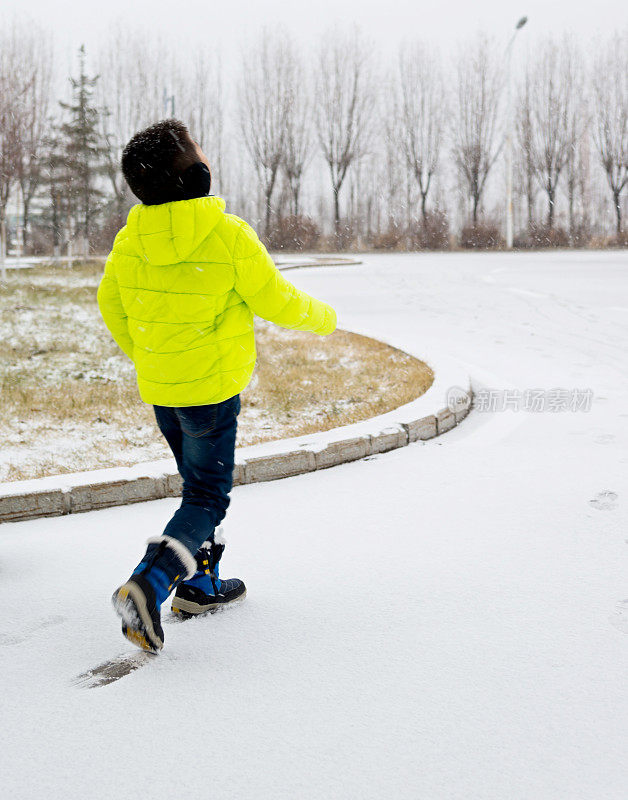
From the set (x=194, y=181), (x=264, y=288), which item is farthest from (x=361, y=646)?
(x=194, y=181)

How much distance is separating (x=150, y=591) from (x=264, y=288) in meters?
0.93

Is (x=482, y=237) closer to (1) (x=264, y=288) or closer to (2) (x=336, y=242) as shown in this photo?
(2) (x=336, y=242)

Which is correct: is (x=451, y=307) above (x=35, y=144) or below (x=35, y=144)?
below

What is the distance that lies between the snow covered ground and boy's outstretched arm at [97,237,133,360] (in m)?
0.91

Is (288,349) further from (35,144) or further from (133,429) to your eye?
(35,144)

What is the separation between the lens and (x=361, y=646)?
227 centimetres

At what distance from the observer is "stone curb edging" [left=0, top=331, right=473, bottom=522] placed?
3359 millimetres

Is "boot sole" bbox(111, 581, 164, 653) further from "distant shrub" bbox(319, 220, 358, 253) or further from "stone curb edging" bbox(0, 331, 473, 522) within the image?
"distant shrub" bbox(319, 220, 358, 253)

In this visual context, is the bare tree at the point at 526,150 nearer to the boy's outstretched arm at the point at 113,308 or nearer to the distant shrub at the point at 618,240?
the distant shrub at the point at 618,240

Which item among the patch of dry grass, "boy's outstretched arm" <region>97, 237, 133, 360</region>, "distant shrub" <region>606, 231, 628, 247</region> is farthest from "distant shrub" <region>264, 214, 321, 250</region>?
"boy's outstretched arm" <region>97, 237, 133, 360</region>

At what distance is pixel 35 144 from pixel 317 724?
18899mm

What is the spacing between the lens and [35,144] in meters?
18.1

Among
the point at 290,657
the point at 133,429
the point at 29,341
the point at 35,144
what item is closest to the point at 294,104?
the point at 35,144

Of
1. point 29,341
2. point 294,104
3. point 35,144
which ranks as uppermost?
point 294,104
